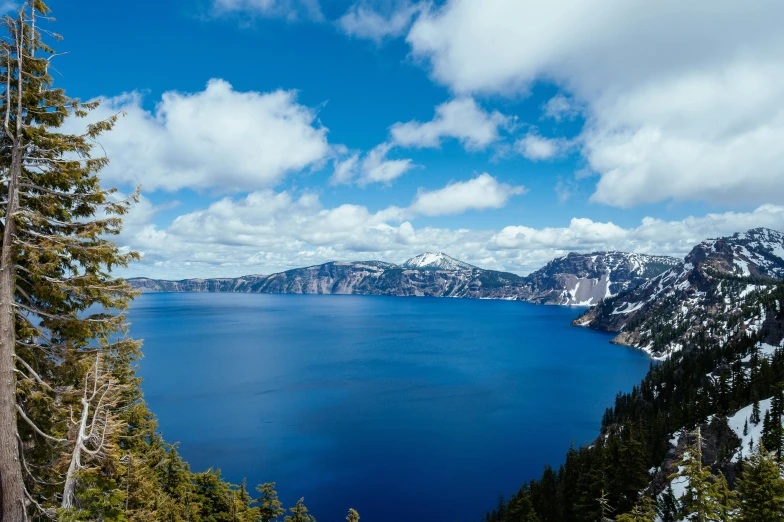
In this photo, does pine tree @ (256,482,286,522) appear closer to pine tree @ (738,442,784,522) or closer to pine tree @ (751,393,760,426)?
pine tree @ (738,442,784,522)

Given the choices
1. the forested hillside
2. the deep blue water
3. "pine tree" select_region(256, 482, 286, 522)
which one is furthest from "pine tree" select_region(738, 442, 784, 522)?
the deep blue water

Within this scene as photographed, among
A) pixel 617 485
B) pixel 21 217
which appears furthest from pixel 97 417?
pixel 617 485

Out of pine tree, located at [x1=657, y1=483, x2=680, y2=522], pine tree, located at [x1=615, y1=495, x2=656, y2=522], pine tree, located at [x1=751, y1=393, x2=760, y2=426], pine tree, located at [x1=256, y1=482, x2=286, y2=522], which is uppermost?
pine tree, located at [x1=615, y1=495, x2=656, y2=522]

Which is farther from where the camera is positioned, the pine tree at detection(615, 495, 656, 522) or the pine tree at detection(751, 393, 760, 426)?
the pine tree at detection(751, 393, 760, 426)

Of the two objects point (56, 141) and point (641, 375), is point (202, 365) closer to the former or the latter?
point (56, 141)

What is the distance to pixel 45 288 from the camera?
38.2 ft

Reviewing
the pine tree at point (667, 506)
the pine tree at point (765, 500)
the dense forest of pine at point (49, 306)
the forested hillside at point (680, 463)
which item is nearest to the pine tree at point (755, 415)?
the forested hillside at point (680, 463)

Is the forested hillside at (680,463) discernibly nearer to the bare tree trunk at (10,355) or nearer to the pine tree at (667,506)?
the pine tree at (667,506)

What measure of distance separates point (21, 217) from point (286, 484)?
2782 inches

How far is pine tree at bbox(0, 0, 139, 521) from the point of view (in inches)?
426

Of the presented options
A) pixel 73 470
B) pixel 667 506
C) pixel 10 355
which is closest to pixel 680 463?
pixel 73 470

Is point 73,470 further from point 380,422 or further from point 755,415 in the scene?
point 755,415

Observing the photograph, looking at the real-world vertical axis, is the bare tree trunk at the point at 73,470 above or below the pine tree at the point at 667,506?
above

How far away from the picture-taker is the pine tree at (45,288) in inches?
426
